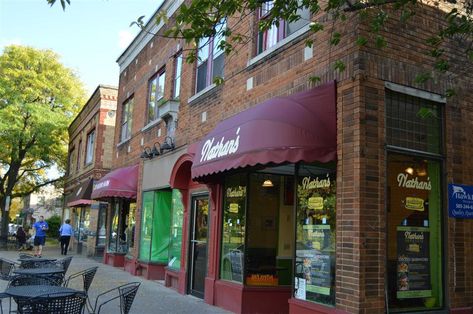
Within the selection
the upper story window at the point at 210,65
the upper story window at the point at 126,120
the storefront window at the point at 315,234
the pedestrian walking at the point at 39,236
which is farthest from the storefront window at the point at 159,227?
the pedestrian walking at the point at 39,236

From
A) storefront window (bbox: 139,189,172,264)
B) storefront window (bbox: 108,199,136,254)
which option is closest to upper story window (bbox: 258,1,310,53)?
storefront window (bbox: 139,189,172,264)

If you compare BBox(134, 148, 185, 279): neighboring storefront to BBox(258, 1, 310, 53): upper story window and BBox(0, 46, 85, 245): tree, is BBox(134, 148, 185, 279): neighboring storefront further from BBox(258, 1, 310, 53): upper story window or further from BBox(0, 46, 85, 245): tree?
BBox(0, 46, 85, 245): tree

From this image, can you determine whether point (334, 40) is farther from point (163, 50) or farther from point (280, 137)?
point (163, 50)

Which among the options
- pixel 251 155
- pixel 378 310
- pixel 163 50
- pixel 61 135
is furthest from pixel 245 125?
pixel 61 135

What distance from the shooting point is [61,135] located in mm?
32000

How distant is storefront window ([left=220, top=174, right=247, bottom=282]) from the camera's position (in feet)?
31.1

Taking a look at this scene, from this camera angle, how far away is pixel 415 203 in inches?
284


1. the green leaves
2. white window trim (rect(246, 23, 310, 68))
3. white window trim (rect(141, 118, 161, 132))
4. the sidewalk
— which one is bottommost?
the sidewalk

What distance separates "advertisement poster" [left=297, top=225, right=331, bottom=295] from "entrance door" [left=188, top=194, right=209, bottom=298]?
3.79 metres

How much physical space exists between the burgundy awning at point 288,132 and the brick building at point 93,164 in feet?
48.5

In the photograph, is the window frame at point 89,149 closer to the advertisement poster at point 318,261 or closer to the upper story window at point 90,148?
the upper story window at point 90,148

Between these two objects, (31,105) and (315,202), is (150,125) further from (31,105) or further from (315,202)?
(31,105)

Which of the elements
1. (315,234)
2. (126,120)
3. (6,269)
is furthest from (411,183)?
(126,120)

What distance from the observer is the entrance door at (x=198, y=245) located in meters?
10.9
